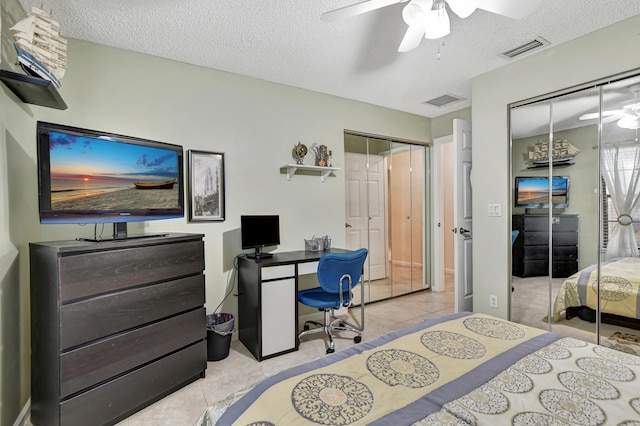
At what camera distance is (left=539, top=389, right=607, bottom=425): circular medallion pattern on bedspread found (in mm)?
907

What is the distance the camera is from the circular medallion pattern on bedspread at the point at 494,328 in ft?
4.96

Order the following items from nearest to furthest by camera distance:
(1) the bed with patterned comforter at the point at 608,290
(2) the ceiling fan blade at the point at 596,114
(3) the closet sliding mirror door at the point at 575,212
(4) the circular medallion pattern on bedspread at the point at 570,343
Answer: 1. (4) the circular medallion pattern on bedspread at the point at 570,343
2. (1) the bed with patterned comforter at the point at 608,290
3. (2) the ceiling fan blade at the point at 596,114
4. (3) the closet sliding mirror door at the point at 575,212

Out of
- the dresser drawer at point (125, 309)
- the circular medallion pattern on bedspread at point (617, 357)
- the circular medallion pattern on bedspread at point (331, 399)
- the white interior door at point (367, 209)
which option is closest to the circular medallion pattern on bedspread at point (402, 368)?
the circular medallion pattern on bedspread at point (331, 399)

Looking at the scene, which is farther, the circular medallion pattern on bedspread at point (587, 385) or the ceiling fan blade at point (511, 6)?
the ceiling fan blade at point (511, 6)

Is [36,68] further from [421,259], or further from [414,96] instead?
[421,259]

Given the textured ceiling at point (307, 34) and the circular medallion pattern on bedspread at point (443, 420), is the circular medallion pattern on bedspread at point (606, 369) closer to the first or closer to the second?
the circular medallion pattern on bedspread at point (443, 420)

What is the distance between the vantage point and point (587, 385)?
107cm

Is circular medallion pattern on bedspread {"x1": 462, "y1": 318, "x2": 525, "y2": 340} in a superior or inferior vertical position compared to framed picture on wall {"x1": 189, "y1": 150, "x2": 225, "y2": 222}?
inferior

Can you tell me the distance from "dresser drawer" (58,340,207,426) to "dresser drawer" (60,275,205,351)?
299mm

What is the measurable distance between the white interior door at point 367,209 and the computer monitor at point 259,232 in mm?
1205

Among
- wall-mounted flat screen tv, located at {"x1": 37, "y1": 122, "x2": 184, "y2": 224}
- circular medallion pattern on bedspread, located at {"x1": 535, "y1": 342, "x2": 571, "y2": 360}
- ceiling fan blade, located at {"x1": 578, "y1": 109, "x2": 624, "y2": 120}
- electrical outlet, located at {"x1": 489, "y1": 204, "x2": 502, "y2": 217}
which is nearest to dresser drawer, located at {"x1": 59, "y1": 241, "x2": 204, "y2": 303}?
wall-mounted flat screen tv, located at {"x1": 37, "y1": 122, "x2": 184, "y2": 224}

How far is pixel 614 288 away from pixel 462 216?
1371 mm

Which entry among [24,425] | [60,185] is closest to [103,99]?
[60,185]

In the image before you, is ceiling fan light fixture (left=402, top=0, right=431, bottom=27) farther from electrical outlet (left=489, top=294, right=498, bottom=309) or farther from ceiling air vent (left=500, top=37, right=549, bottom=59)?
electrical outlet (left=489, top=294, right=498, bottom=309)
